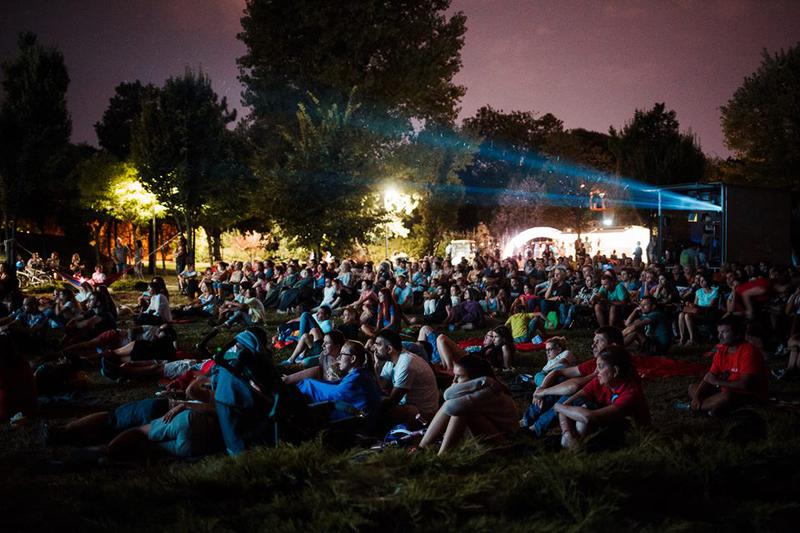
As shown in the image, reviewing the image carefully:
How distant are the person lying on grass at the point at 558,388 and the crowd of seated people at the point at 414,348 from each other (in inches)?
0.6

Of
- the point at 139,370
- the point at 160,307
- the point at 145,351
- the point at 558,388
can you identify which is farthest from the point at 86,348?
the point at 558,388

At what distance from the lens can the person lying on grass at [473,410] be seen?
4.80 metres

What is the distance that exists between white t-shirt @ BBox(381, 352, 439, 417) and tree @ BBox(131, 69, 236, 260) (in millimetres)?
18756

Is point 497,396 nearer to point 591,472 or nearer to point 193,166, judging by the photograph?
point 591,472

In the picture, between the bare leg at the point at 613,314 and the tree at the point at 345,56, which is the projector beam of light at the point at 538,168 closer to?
the tree at the point at 345,56

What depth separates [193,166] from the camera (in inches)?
907

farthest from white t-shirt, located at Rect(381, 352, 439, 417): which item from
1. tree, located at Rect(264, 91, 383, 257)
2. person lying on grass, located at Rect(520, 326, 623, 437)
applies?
tree, located at Rect(264, 91, 383, 257)

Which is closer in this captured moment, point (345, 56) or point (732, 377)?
point (732, 377)

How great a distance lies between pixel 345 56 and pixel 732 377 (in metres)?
26.2

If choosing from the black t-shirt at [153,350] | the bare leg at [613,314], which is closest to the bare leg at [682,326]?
the bare leg at [613,314]

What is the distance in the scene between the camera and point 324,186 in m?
19.3

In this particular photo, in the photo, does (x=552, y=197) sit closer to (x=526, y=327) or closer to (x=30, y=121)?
(x=30, y=121)

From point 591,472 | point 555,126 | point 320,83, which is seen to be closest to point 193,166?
point 320,83

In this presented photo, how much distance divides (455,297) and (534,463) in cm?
978
